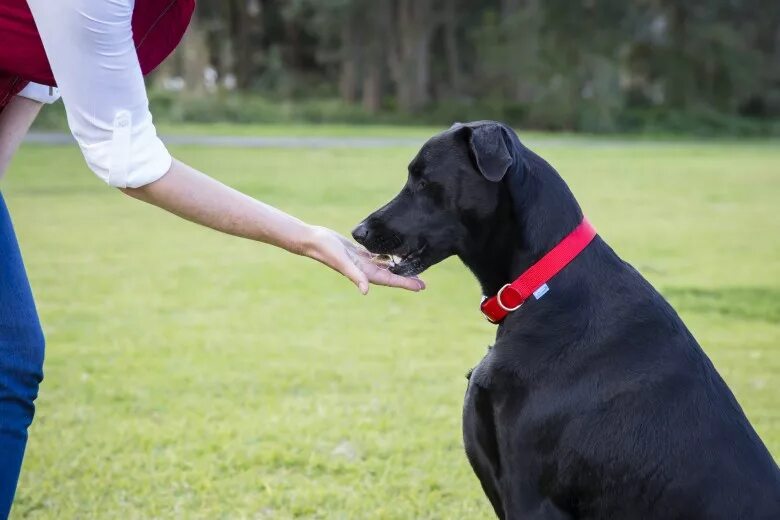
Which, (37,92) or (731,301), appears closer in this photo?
(37,92)

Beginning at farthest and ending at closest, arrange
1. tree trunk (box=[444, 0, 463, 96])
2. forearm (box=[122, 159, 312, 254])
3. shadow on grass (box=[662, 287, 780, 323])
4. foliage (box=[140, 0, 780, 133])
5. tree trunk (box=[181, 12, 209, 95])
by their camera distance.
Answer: tree trunk (box=[444, 0, 463, 96]) < tree trunk (box=[181, 12, 209, 95]) < foliage (box=[140, 0, 780, 133]) < shadow on grass (box=[662, 287, 780, 323]) < forearm (box=[122, 159, 312, 254])

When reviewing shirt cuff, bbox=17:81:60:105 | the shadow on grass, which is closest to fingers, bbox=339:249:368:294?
shirt cuff, bbox=17:81:60:105

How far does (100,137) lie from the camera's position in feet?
8.54

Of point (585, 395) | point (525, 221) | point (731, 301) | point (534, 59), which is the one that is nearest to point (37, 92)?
point (525, 221)

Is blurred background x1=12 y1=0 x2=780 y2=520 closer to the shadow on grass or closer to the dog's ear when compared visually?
the shadow on grass

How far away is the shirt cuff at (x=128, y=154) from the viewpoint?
2.59 m

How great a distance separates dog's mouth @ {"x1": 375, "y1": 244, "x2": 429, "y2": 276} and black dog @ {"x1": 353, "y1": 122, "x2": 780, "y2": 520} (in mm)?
146

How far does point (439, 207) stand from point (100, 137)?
1.13 m

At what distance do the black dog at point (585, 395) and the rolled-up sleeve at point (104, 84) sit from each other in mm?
1025

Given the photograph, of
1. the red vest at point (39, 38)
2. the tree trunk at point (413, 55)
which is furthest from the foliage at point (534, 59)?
the red vest at point (39, 38)

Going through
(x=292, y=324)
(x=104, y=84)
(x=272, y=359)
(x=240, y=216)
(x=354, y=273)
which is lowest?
(x=292, y=324)

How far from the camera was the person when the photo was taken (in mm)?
2490

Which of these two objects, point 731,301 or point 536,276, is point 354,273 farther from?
Answer: point 731,301

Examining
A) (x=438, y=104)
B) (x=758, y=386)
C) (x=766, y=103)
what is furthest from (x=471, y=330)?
(x=766, y=103)
